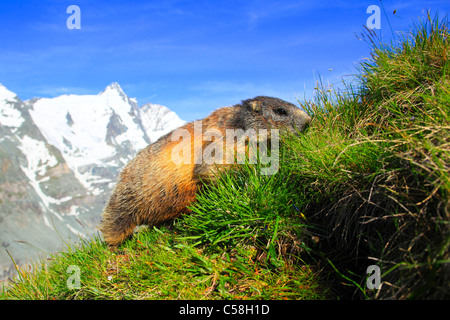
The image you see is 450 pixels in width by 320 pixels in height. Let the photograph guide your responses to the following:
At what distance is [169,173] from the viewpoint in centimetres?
654

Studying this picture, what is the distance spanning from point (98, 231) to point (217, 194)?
412 cm

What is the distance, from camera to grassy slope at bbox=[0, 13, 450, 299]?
3201 millimetres

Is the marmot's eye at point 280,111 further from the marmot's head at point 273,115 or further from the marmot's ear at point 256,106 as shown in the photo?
the marmot's ear at point 256,106

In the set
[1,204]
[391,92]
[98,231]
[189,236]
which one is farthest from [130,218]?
[1,204]

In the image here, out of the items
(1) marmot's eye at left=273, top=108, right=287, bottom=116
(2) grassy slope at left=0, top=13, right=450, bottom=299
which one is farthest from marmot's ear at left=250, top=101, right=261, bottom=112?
(2) grassy slope at left=0, top=13, right=450, bottom=299

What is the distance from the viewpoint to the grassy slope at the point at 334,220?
3201 mm

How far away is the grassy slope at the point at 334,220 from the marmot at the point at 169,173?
743 mm

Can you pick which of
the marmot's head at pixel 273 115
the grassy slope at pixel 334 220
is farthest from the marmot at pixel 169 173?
the grassy slope at pixel 334 220

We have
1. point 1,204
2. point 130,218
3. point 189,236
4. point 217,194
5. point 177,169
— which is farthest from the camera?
point 1,204

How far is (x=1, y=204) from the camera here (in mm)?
147375

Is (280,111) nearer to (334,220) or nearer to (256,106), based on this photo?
(256,106)

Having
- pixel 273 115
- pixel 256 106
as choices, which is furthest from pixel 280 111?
pixel 256 106

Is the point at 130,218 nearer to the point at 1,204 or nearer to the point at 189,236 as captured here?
the point at 189,236

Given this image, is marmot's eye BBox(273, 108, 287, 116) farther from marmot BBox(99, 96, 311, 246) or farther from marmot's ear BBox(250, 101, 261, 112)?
marmot's ear BBox(250, 101, 261, 112)
